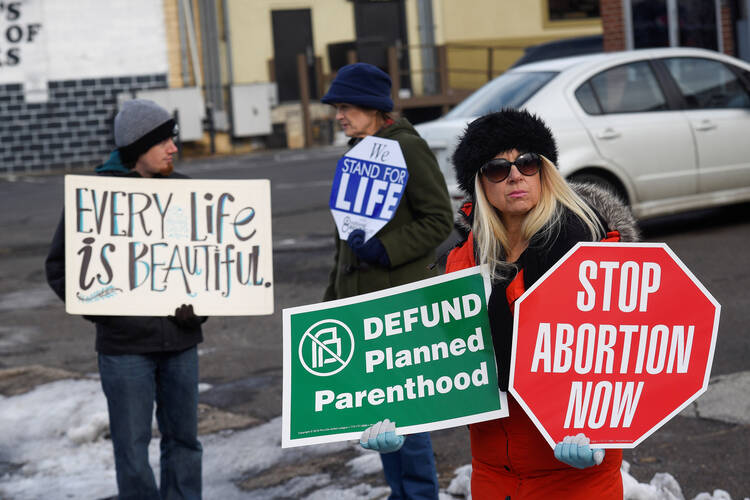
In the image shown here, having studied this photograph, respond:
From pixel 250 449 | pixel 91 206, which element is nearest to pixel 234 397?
pixel 250 449

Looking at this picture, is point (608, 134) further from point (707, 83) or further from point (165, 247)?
point (165, 247)

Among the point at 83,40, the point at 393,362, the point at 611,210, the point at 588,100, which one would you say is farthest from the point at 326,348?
the point at 83,40

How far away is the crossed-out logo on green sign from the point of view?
3125 millimetres

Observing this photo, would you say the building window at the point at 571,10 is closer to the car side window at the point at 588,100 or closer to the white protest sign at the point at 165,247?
the car side window at the point at 588,100

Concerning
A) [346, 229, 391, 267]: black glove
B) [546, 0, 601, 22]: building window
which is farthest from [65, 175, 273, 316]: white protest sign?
[546, 0, 601, 22]: building window

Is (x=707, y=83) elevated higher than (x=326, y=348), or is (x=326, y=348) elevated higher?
(x=707, y=83)

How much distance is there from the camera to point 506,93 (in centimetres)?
1036

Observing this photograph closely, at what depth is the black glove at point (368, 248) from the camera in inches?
171

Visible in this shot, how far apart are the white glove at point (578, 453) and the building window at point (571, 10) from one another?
93.7ft

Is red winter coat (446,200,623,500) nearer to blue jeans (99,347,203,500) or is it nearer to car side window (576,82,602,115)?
blue jeans (99,347,203,500)

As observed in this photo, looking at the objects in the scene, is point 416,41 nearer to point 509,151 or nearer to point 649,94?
point 649,94

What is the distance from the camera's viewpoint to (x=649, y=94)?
10.3 metres

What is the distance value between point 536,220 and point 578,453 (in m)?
0.59

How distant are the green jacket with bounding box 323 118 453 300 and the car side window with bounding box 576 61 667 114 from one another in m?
5.80
